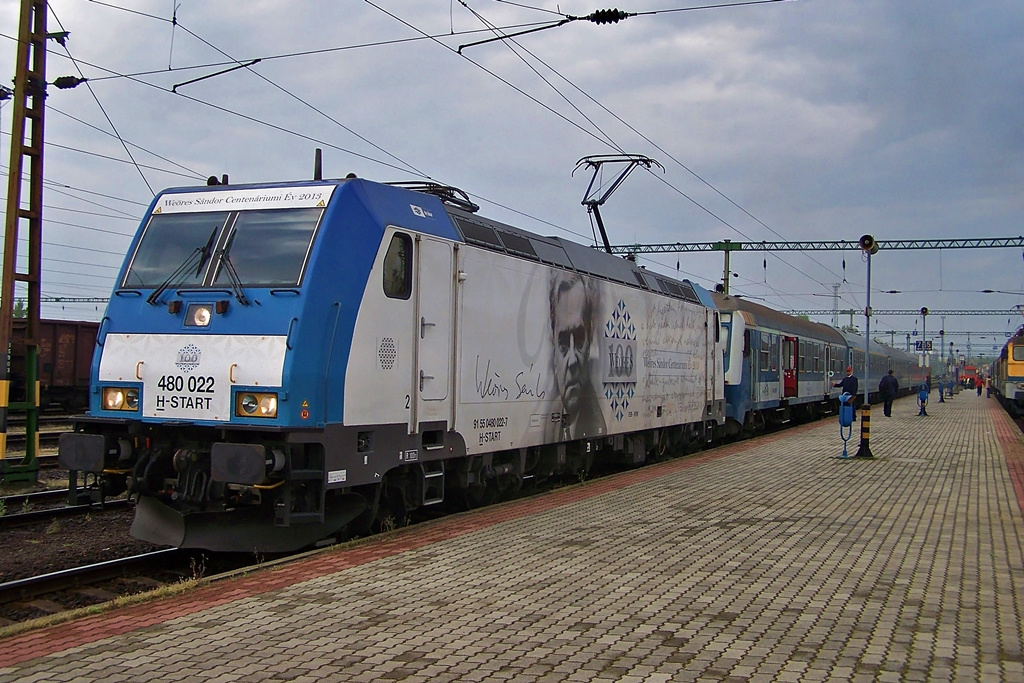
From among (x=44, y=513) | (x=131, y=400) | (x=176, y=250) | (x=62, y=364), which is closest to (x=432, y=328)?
(x=176, y=250)

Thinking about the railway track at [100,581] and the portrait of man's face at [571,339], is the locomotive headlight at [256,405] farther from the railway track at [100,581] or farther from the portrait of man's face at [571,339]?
the portrait of man's face at [571,339]

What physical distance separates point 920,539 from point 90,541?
800 centimetres

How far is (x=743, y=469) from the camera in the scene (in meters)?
14.9

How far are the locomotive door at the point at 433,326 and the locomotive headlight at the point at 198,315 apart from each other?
6.09ft

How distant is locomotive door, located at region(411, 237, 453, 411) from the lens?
28.5 ft

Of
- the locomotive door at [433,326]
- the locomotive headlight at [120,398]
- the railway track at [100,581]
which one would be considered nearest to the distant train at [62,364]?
the locomotive headlight at [120,398]

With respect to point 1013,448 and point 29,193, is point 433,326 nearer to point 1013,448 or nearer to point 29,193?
point 29,193

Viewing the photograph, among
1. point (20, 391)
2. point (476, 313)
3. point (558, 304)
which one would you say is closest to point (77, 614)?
point (476, 313)

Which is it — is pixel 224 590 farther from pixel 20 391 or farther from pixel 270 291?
pixel 20 391

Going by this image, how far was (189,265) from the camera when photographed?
8242mm

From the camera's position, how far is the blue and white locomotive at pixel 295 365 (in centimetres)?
744

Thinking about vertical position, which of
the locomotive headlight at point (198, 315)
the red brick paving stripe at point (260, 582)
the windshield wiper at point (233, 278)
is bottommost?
the red brick paving stripe at point (260, 582)

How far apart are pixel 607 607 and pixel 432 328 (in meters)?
3.69

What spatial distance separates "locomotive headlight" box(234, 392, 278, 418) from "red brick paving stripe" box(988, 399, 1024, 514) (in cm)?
835
